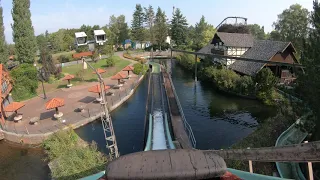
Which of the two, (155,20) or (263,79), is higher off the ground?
(155,20)

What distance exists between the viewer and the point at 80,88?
125ft

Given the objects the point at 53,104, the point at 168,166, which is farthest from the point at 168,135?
the point at 168,166

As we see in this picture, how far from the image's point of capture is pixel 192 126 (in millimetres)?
24344

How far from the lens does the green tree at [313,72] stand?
1084cm

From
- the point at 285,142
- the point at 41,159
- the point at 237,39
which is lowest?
the point at 41,159

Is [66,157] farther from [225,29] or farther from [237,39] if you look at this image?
[225,29]

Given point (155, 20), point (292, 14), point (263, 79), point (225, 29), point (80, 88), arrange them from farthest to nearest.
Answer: point (155, 20) → point (225, 29) → point (292, 14) → point (80, 88) → point (263, 79)

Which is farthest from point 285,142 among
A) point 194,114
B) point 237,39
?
point 237,39

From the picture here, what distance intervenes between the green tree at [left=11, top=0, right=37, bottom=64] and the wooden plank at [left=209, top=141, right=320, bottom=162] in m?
48.0

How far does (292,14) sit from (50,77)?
52216 mm

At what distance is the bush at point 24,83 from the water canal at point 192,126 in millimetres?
13257

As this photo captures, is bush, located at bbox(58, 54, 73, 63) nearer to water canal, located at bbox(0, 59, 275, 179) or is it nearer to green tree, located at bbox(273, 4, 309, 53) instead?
water canal, located at bbox(0, 59, 275, 179)

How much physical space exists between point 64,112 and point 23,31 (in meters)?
25.2

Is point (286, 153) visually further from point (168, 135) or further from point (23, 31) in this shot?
point (23, 31)
